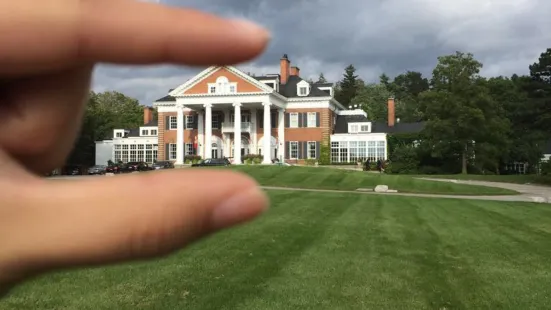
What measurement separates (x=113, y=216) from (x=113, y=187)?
5 centimetres

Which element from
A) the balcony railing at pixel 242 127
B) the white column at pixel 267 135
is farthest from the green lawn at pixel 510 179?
the balcony railing at pixel 242 127

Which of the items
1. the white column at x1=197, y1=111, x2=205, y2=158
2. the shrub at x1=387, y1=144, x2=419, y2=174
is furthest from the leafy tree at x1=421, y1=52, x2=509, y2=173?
the white column at x1=197, y1=111, x2=205, y2=158

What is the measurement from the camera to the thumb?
2.57ft

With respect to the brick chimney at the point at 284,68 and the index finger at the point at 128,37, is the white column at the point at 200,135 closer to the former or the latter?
the brick chimney at the point at 284,68

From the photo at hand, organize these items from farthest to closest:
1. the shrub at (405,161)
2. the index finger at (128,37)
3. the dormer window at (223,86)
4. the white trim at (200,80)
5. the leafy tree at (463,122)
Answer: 1. the dormer window at (223,86)
2. the white trim at (200,80)
3. the shrub at (405,161)
4. the leafy tree at (463,122)
5. the index finger at (128,37)

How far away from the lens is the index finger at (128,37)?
0.78m

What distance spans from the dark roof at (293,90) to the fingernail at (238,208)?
59725 mm

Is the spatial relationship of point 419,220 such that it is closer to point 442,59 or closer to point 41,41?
point 41,41

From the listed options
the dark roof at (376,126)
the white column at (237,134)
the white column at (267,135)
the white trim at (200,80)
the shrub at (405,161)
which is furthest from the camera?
the dark roof at (376,126)

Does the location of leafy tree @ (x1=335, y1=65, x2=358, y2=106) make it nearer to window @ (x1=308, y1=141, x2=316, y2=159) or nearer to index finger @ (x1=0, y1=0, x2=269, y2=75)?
window @ (x1=308, y1=141, x2=316, y2=159)

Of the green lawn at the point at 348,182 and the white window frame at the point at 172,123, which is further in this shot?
the white window frame at the point at 172,123

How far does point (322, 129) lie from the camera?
59.3 m

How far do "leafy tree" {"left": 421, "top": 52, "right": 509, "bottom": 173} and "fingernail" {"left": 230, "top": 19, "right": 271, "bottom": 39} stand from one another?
51.1 metres

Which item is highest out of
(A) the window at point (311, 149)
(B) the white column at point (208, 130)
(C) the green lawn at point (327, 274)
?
(B) the white column at point (208, 130)
